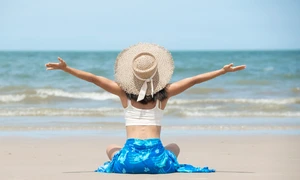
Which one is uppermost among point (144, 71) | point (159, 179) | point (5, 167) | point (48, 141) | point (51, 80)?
point (144, 71)

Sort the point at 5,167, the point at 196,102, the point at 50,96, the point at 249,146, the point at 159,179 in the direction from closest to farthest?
the point at 159,179 < the point at 5,167 < the point at 249,146 < the point at 196,102 < the point at 50,96

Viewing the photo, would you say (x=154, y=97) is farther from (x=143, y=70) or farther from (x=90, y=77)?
(x=90, y=77)

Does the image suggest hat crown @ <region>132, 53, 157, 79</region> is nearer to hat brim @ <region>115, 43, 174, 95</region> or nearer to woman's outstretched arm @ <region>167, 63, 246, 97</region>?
hat brim @ <region>115, 43, 174, 95</region>

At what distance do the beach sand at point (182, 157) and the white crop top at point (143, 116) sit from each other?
19.5 inches

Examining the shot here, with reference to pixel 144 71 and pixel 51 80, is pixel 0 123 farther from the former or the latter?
pixel 51 80

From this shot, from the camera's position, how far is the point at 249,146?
7.88 metres

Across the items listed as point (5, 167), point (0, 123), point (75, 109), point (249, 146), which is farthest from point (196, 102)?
point (5, 167)

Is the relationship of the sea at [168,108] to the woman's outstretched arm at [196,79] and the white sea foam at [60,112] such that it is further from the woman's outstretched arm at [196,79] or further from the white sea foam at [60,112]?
the woman's outstretched arm at [196,79]

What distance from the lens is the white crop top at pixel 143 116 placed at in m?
5.33

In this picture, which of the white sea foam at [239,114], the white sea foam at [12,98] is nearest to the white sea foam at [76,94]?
the white sea foam at [12,98]

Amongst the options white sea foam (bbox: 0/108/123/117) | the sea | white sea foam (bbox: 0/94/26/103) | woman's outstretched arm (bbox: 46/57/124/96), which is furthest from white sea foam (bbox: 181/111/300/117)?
woman's outstretched arm (bbox: 46/57/124/96)

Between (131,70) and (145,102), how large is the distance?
0.34m

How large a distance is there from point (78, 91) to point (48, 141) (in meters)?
8.96

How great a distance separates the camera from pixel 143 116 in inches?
210
